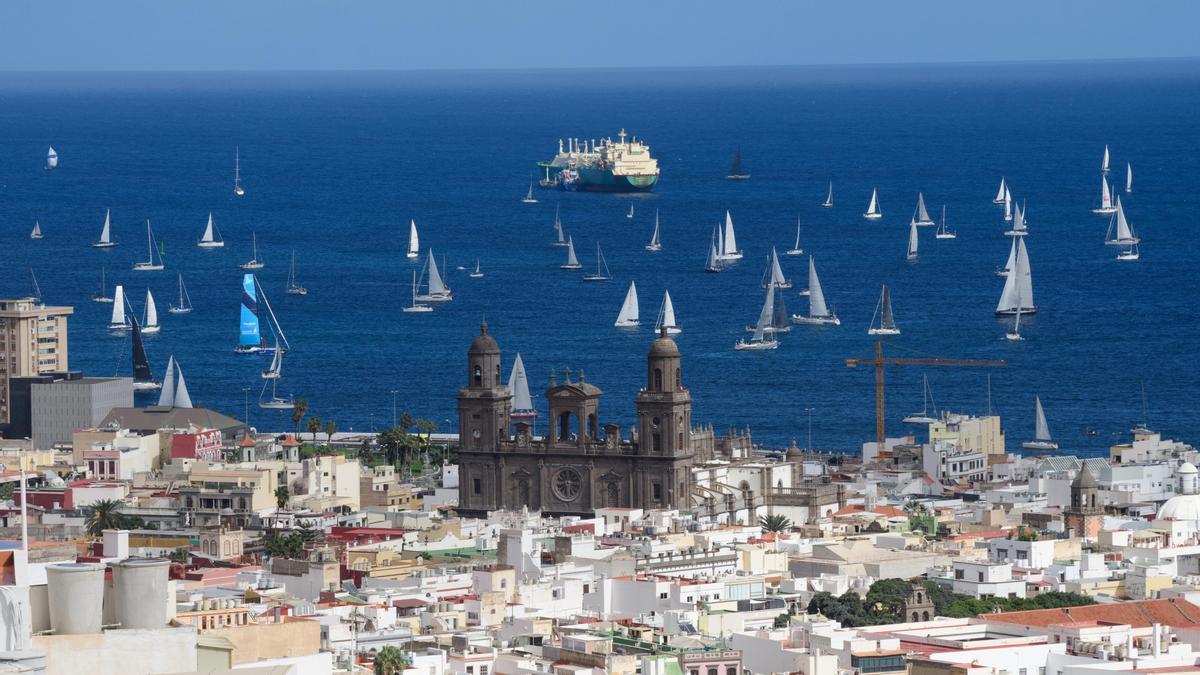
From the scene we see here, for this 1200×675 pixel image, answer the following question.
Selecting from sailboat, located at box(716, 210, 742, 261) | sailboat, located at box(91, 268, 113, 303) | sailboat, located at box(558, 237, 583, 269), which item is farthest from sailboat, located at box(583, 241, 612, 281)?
sailboat, located at box(91, 268, 113, 303)

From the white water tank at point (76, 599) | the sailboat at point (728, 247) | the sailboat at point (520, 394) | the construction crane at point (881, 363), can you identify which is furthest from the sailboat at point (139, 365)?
the white water tank at point (76, 599)

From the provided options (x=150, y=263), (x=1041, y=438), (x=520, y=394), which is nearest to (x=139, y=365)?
(x=520, y=394)

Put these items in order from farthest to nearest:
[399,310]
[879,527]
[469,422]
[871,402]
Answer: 1. [399,310]
2. [871,402]
3. [469,422]
4. [879,527]

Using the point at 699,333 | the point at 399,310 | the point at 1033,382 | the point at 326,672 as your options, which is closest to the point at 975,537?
the point at 326,672

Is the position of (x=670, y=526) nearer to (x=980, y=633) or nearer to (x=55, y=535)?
(x=55, y=535)

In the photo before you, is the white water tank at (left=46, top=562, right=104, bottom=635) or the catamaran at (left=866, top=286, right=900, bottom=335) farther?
the catamaran at (left=866, top=286, right=900, bottom=335)

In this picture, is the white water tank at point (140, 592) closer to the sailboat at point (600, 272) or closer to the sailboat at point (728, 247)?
the sailboat at point (600, 272)

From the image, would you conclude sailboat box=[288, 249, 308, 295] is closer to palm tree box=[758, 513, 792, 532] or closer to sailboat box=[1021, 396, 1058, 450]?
sailboat box=[1021, 396, 1058, 450]
